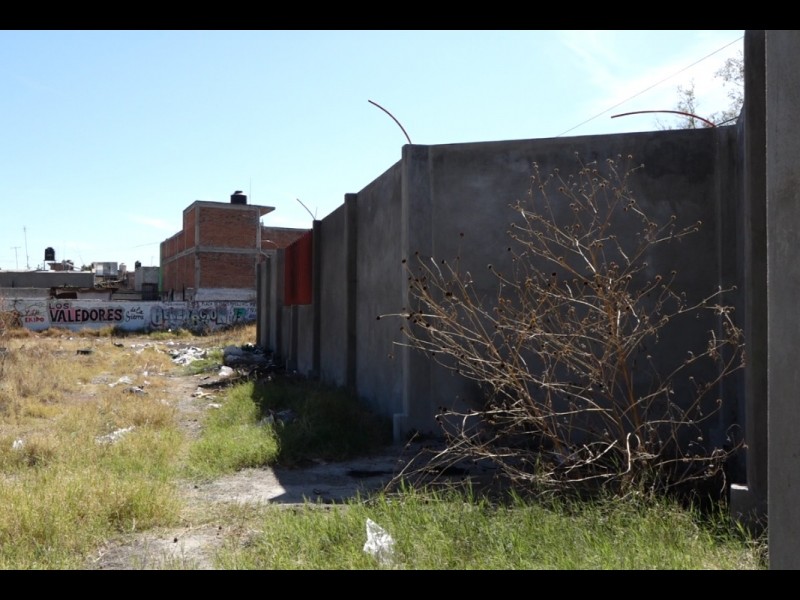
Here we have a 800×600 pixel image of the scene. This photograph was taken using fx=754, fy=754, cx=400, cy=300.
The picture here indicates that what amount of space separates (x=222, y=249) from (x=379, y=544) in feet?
121

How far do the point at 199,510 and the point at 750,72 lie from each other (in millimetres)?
4495

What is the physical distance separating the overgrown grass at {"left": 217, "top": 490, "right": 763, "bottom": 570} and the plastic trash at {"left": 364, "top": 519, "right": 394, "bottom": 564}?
3 centimetres

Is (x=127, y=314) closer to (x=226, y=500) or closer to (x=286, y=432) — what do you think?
(x=286, y=432)

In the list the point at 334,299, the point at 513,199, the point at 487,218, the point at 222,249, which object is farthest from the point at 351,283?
the point at 222,249

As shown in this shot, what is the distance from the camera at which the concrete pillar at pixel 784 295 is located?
2303 millimetres

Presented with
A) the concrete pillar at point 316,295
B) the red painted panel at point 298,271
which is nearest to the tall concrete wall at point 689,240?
the concrete pillar at point 316,295

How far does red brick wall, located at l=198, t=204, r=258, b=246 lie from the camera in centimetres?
3941

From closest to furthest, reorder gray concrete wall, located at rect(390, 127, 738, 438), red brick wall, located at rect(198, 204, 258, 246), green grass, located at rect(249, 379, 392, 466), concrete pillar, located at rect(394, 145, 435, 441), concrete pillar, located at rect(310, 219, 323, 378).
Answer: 1. gray concrete wall, located at rect(390, 127, 738, 438)
2. green grass, located at rect(249, 379, 392, 466)
3. concrete pillar, located at rect(394, 145, 435, 441)
4. concrete pillar, located at rect(310, 219, 323, 378)
5. red brick wall, located at rect(198, 204, 258, 246)

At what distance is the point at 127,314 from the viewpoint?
34.5 meters

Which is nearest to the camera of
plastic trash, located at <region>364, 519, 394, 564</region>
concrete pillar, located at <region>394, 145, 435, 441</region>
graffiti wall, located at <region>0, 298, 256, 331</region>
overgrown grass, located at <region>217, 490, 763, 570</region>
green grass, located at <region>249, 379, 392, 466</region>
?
overgrown grass, located at <region>217, 490, 763, 570</region>

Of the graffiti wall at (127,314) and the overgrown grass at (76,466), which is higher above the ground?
the graffiti wall at (127,314)

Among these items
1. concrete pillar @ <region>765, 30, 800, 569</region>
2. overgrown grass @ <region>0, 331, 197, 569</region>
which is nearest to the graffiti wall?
overgrown grass @ <region>0, 331, 197, 569</region>

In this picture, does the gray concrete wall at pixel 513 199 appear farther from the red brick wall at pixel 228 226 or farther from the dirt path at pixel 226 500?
the red brick wall at pixel 228 226

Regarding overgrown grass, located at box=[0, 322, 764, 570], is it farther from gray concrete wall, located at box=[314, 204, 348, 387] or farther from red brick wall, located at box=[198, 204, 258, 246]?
red brick wall, located at box=[198, 204, 258, 246]
